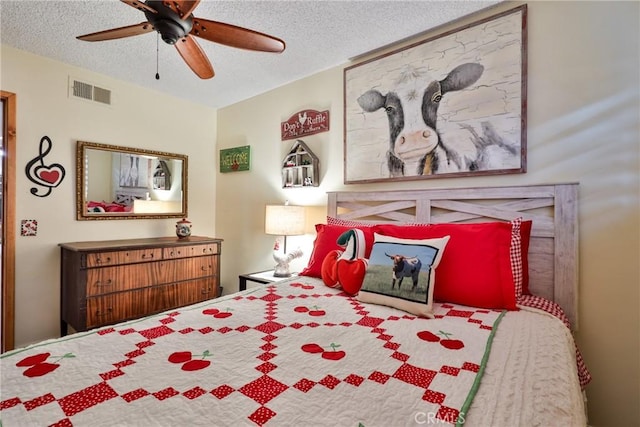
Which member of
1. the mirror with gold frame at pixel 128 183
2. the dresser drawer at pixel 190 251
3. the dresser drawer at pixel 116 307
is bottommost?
the dresser drawer at pixel 116 307

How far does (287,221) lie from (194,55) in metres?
1.40

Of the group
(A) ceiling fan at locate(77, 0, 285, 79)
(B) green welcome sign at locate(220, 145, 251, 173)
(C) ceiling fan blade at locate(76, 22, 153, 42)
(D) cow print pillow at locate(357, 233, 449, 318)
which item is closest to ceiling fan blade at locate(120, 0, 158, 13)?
(A) ceiling fan at locate(77, 0, 285, 79)

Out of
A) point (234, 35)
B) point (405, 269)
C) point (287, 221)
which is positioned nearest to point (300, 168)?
point (287, 221)

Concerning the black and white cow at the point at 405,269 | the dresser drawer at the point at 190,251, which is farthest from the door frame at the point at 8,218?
the black and white cow at the point at 405,269

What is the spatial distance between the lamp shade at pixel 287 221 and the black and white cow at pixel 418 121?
884mm

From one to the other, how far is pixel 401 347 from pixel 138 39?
2665 millimetres

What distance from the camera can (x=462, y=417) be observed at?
693 mm

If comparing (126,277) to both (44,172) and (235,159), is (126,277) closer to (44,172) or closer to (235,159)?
(44,172)

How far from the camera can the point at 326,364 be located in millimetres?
938

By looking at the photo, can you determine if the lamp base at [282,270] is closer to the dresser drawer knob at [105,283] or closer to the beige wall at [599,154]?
the dresser drawer knob at [105,283]

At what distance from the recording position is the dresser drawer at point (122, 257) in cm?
235

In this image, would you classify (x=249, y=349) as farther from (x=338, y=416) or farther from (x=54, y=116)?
(x=54, y=116)

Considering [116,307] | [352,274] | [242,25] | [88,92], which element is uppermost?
[242,25]

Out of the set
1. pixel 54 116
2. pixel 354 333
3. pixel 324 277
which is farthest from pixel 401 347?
pixel 54 116
